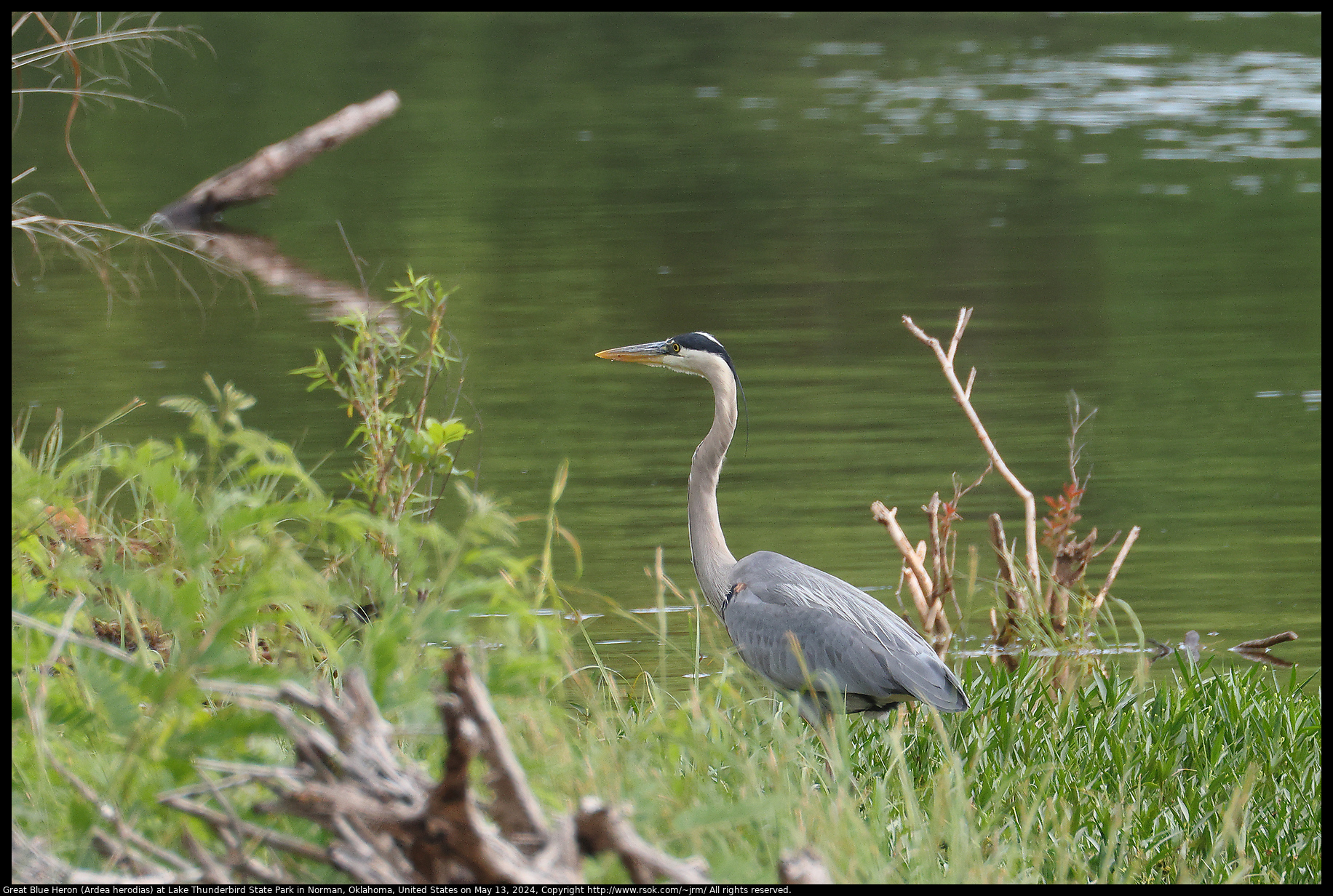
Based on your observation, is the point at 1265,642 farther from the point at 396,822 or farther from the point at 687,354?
the point at 396,822

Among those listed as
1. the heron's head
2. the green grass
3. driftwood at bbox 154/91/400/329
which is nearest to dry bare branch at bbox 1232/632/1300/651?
the green grass

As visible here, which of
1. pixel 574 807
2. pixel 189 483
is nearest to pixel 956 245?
pixel 189 483

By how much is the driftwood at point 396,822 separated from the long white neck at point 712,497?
9.85 ft

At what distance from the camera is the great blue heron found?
5.01 m

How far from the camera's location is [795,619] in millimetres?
5289

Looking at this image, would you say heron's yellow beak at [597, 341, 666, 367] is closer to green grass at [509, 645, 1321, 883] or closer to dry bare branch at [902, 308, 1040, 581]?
dry bare branch at [902, 308, 1040, 581]

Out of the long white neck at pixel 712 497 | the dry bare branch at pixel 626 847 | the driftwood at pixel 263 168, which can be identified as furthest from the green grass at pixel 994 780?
the driftwood at pixel 263 168

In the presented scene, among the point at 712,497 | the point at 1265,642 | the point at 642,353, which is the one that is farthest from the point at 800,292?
the point at 712,497

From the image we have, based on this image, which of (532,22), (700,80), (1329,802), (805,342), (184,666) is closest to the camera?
(184,666)

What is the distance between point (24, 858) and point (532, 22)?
122ft

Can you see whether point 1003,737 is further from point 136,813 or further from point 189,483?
point 189,483

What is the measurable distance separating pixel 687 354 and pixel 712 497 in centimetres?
56

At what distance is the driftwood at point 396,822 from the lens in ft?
8.27

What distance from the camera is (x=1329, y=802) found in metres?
4.38
